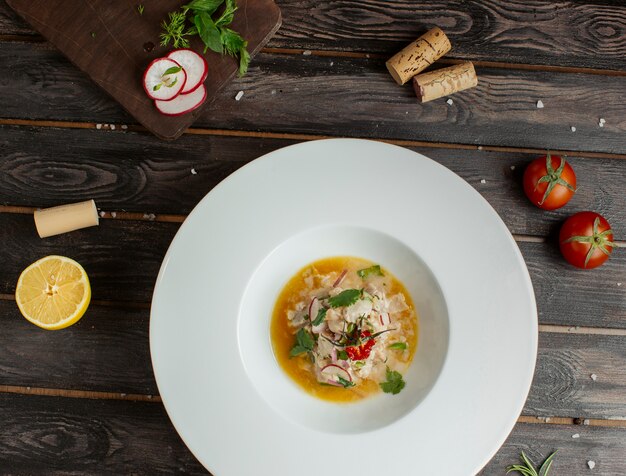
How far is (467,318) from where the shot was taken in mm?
2596

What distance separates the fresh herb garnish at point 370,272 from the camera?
2.83 m

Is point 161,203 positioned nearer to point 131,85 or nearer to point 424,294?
point 131,85

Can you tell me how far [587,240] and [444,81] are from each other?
3.20 ft

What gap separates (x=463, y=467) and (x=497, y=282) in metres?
0.79

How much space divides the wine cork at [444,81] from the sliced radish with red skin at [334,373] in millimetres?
1307

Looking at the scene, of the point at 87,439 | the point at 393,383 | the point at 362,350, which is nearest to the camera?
the point at 362,350

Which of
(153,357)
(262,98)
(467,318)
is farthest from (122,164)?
(467,318)

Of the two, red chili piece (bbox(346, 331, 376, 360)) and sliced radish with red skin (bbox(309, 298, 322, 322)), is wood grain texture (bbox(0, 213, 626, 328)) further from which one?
red chili piece (bbox(346, 331, 376, 360))

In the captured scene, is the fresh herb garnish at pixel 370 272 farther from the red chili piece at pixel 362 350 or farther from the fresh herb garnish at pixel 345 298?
the red chili piece at pixel 362 350

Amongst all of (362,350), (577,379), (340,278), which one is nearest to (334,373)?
(362,350)

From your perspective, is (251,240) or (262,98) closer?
(251,240)

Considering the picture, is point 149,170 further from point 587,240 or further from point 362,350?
point 587,240

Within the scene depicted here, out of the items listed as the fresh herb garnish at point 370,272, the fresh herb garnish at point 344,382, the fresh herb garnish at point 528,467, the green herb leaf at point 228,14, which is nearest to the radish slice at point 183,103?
the green herb leaf at point 228,14

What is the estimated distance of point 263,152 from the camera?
2.94 metres
